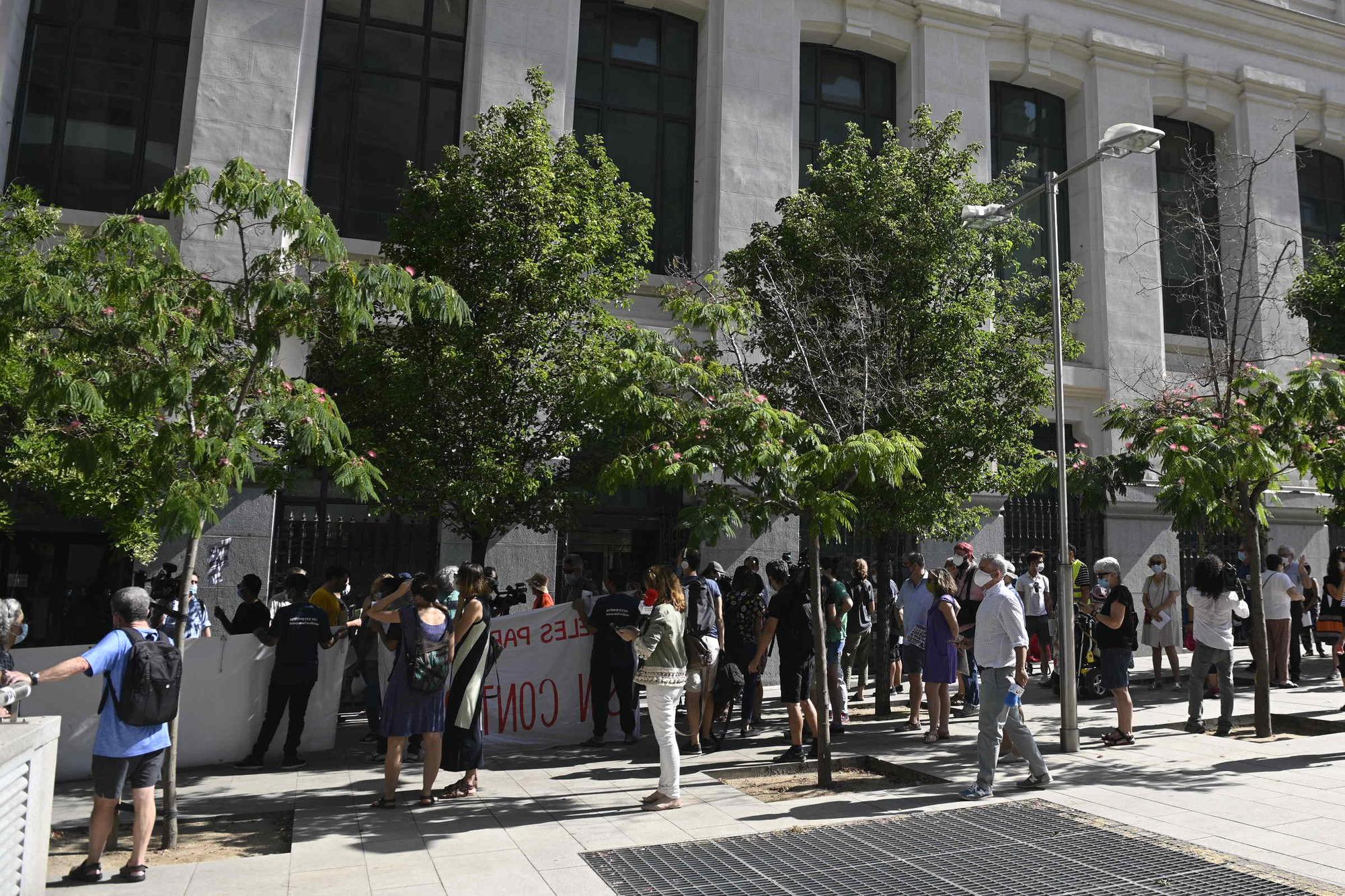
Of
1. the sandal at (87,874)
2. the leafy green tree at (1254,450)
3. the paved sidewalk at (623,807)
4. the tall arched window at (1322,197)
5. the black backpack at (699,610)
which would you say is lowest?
the sandal at (87,874)

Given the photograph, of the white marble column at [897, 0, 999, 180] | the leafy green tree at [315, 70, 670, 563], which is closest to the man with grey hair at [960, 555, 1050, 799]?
the leafy green tree at [315, 70, 670, 563]

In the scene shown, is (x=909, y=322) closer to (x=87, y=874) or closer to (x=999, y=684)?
(x=999, y=684)

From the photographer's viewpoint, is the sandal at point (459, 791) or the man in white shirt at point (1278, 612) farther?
the man in white shirt at point (1278, 612)

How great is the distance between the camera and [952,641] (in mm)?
10211

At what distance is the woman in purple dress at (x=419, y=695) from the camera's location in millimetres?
7891

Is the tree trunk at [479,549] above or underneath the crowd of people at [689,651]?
above

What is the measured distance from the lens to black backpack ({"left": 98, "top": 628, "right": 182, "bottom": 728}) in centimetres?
615

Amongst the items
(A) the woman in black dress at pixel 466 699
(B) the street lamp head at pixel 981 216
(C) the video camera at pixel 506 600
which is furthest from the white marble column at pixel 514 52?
(A) the woman in black dress at pixel 466 699

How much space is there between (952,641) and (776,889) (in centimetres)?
497

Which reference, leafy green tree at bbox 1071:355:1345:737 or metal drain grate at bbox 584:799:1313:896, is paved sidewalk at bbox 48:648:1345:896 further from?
leafy green tree at bbox 1071:355:1345:737

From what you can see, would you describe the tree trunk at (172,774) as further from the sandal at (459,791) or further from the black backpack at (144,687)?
the sandal at (459,791)

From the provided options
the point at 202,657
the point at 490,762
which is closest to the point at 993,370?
the point at 490,762

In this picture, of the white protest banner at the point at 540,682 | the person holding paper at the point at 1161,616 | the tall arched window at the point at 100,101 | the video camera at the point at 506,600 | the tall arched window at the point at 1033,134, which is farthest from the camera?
the tall arched window at the point at 1033,134

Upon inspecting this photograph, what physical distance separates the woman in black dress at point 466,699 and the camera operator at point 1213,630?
746 cm
